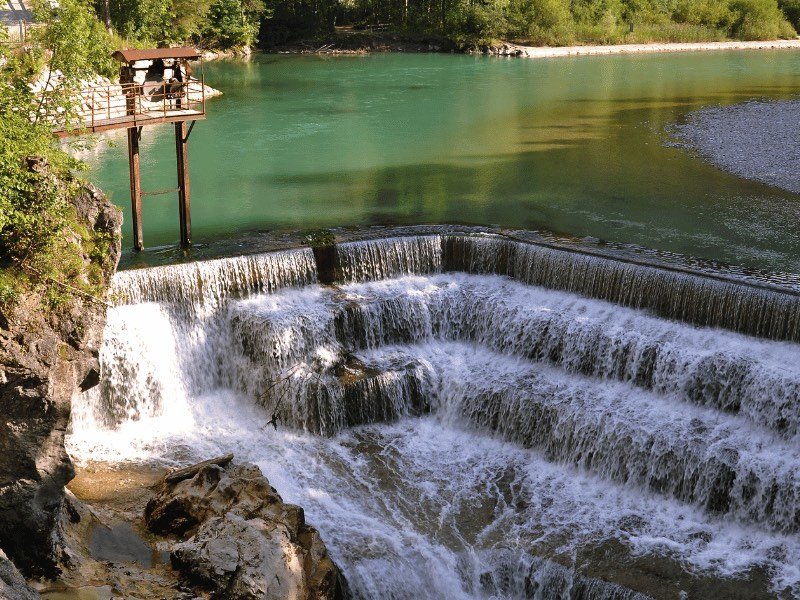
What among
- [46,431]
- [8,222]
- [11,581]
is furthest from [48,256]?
[11,581]

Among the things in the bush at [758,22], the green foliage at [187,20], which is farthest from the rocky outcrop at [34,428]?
the bush at [758,22]

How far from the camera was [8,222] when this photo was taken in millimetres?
11648

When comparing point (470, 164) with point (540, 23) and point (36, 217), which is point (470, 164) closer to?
point (36, 217)

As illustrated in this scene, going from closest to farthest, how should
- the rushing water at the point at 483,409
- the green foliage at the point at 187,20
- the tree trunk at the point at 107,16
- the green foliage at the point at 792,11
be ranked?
the rushing water at the point at 483,409, the tree trunk at the point at 107,16, the green foliage at the point at 187,20, the green foliage at the point at 792,11

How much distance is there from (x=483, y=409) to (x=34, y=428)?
7.76 meters

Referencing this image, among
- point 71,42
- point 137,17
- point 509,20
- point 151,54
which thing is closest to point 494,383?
point 71,42

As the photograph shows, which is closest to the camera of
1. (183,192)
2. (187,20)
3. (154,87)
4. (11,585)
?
(11,585)

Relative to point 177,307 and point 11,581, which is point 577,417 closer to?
point 177,307

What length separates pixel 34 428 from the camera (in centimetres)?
1173

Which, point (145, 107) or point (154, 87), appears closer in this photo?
point (145, 107)

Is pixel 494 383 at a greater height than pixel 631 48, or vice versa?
pixel 631 48

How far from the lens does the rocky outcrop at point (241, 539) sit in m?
11.3

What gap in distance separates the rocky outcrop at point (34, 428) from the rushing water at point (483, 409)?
3.62 meters

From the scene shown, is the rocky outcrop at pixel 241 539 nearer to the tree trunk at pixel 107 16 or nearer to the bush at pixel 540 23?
the tree trunk at pixel 107 16
